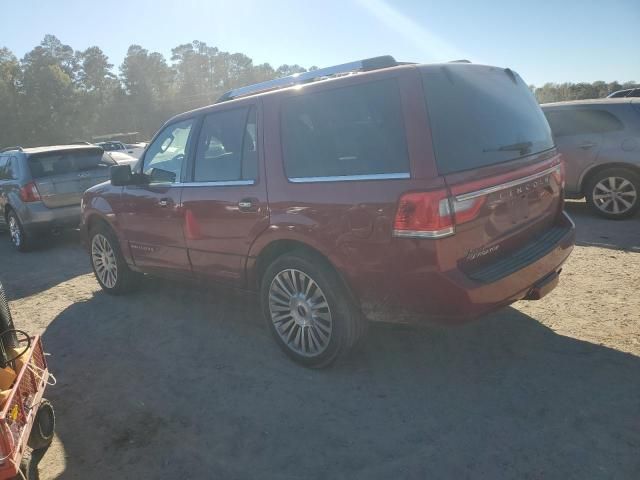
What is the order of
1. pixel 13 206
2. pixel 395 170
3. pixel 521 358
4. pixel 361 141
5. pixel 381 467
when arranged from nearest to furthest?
pixel 381 467 < pixel 395 170 < pixel 361 141 < pixel 521 358 < pixel 13 206

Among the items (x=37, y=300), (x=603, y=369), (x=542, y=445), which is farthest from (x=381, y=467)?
(x=37, y=300)

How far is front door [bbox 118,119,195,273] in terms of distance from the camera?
435 centimetres

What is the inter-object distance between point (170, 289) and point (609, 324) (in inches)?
172

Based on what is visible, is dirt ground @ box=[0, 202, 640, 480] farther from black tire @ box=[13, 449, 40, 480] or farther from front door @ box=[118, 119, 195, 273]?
front door @ box=[118, 119, 195, 273]

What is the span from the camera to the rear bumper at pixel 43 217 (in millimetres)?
7723

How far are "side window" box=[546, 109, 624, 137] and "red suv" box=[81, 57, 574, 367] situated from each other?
416 cm

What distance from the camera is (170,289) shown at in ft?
18.6

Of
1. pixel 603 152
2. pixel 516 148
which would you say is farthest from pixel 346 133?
pixel 603 152

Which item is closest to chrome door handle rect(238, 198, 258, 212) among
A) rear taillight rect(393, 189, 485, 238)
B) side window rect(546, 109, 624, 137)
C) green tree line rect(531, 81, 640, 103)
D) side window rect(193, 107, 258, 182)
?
side window rect(193, 107, 258, 182)

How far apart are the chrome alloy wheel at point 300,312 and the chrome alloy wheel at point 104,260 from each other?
257 cm

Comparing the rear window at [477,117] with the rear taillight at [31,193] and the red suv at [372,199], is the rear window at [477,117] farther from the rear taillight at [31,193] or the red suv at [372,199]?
the rear taillight at [31,193]

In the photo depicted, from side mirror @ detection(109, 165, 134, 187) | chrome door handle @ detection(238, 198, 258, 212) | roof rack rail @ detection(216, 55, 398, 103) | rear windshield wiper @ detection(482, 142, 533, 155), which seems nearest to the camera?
rear windshield wiper @ detection(482, 142, 533, 155)

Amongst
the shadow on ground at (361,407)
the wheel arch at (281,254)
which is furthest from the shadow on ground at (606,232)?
the wheel arch at (281,254)

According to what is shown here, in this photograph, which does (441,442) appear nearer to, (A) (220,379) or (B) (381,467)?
(B) (381,467)
